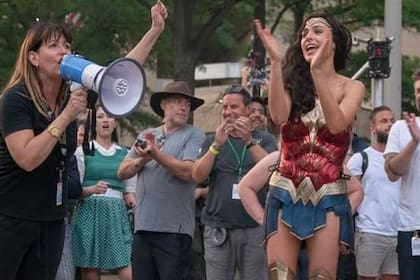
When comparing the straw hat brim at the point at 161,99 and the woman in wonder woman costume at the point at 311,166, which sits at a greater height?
the straw hat brim at the point at 161,99

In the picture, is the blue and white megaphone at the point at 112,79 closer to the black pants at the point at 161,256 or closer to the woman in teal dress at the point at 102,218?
the black pants at the point at 161,256

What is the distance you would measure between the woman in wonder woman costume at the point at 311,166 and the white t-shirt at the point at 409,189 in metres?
2.03

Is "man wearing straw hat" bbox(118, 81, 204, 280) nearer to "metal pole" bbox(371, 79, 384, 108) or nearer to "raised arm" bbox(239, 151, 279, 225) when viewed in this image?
"raised arm" bbox(239, 151, 279, 225)

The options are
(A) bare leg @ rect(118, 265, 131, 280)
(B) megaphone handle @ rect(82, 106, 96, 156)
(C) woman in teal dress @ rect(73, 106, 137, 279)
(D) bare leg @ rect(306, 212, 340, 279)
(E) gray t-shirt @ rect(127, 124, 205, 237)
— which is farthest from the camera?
(A) bare leg @ rect(118, 265, 131, 280)

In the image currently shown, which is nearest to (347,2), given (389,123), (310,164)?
(389,123)

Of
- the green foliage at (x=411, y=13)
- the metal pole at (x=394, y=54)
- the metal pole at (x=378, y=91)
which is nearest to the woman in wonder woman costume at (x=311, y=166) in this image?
the metal pole at (x=394, y=54)

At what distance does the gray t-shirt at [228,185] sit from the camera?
896 cm

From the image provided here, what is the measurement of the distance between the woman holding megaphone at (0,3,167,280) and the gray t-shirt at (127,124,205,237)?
2.75 meters

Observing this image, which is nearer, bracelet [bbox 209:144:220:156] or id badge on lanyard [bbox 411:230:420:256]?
id badge on lanyard [bbox 411:230:420:256]

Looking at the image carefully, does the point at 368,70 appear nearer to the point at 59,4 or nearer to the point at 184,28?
the point at 184,28

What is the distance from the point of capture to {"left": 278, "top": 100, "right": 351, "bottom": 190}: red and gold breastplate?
18.3 ft

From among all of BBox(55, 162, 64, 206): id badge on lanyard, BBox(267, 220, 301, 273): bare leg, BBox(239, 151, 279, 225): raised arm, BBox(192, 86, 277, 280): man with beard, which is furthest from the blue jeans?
BBox(55, 162, 64, 206): id badge on lanyard

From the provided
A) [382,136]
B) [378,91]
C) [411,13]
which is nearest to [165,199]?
[382,136]

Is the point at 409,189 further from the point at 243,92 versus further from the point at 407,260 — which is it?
the point at 243,92
